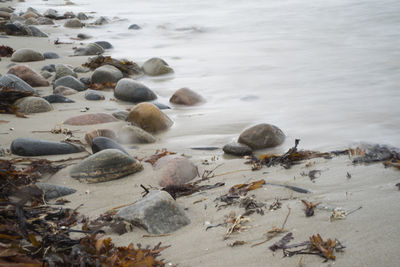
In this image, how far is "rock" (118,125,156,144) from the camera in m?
3.38

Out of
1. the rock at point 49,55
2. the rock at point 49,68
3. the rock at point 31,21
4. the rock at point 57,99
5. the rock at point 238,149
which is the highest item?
the rock at point 31,21

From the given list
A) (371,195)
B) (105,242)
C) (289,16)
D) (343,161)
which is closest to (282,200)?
(371,195)

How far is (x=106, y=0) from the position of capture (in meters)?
24.0

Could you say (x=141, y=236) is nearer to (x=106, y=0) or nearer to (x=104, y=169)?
(x=104, y=169)

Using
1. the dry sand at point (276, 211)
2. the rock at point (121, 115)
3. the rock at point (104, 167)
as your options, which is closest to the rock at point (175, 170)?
the dry sand at point (276, 211)

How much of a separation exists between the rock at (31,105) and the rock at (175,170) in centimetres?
185

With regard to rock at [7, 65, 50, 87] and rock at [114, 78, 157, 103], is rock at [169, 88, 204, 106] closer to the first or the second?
rock at [114, 78, 157, 103]

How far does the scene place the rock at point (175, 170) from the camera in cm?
253

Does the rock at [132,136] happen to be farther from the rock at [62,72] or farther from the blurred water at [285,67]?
the rock at [62,72]

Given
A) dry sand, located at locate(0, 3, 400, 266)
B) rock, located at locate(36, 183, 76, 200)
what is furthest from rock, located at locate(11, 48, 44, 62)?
rock, located at locate(36, 183, 76, 200)

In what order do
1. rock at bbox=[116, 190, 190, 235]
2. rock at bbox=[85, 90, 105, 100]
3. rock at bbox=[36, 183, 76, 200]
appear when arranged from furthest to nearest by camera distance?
rock at bbox=[85, 90, 105, 100] → rock at bbox=[36, 183, 76, 200] → rock at bbox=[116, 190, 190, 235]

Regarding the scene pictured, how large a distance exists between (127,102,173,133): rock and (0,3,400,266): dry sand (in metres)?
0.75

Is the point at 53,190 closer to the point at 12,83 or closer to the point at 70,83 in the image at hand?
the point at 12,83

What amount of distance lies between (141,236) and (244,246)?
19.9 inches
